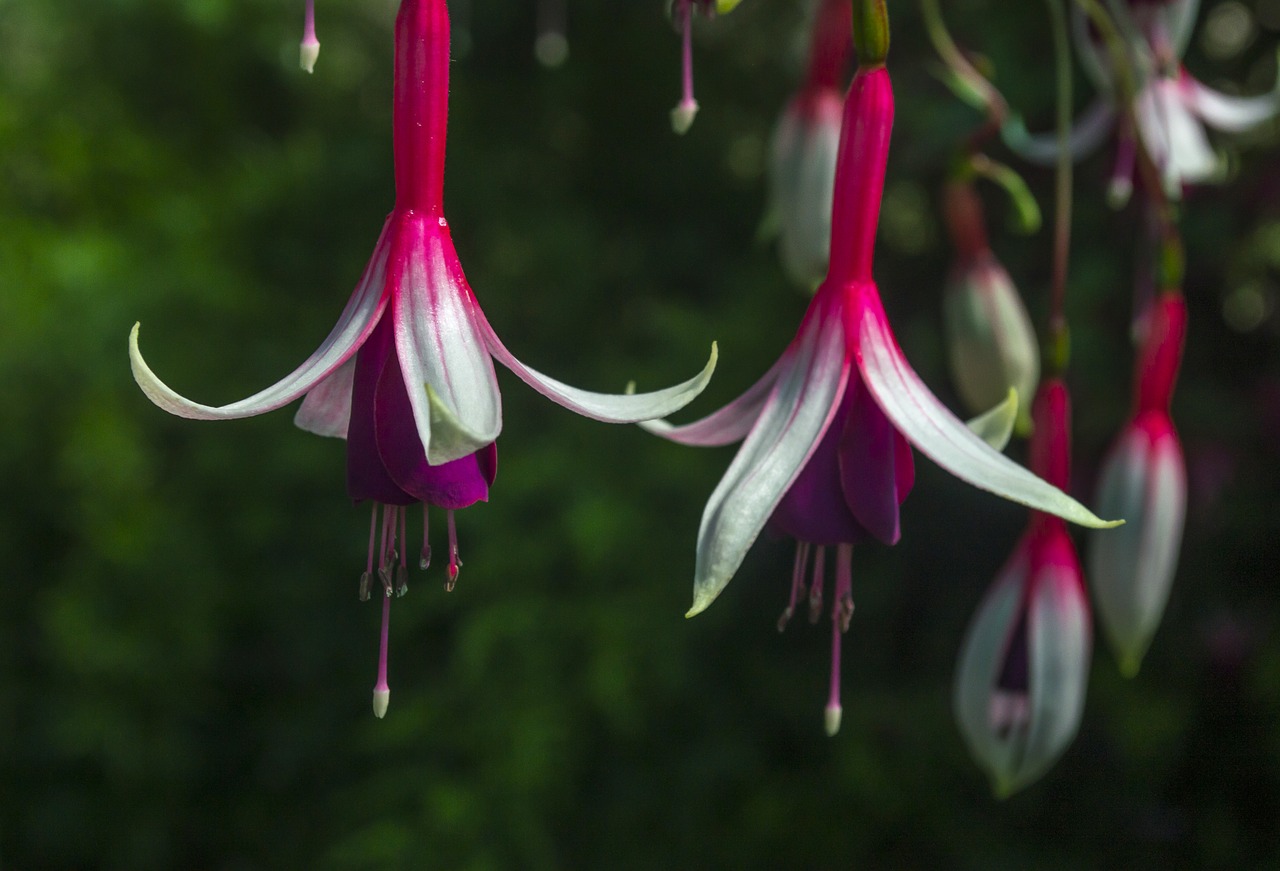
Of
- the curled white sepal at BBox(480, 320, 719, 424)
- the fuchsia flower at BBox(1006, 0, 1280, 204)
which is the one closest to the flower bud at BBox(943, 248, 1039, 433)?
the fuchsia flower at BBox(1006, 0, 1280, 204)

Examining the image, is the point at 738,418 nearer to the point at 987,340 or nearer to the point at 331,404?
the point at 331,404


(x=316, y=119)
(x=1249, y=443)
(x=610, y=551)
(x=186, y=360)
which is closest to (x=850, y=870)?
(x=610, y=551)

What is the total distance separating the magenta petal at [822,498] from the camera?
1.64ft

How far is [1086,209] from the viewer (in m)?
1.92

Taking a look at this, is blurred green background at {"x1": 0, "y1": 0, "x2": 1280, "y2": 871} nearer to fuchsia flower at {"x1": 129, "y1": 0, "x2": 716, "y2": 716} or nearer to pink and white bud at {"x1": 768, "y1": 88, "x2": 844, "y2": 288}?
pink and white bud at {"x1": 768, "y1": 88, "x2": 844, "y2": 288}

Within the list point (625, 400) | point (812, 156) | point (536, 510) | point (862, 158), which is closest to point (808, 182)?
point (812, 156)

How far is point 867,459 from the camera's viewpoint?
0.50m

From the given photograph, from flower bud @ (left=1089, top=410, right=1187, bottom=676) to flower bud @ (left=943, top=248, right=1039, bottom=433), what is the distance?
76 mm

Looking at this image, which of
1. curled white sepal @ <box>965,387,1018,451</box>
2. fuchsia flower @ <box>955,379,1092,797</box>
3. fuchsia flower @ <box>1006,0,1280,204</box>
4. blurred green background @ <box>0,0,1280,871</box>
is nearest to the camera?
curled white sepal @ <box>965,387,1018,451</box>

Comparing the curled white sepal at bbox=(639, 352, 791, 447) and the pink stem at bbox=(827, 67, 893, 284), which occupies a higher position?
the pink stem at bbox=(827, 67, 893, 284)

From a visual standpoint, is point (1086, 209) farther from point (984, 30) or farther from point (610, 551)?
point (610, 551)

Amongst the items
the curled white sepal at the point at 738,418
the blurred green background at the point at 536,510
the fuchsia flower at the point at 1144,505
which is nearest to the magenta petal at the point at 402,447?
the curled white sepal at the point at 738,418

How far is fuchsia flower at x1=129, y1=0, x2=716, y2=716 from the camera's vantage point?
1.40ft

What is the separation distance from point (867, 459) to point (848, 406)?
0.02 metres
